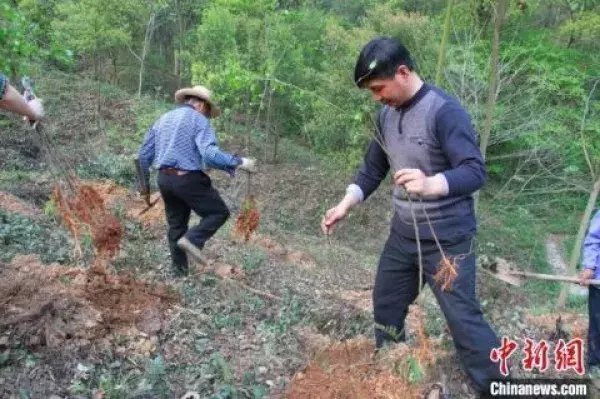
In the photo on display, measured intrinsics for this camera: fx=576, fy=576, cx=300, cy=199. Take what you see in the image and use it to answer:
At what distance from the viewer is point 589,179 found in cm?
1616

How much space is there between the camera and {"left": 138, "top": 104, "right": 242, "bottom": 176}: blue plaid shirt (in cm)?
496

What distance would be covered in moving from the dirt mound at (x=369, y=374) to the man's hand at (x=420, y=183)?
0.90 metres

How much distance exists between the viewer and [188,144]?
5043 mm

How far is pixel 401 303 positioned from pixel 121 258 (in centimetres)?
322

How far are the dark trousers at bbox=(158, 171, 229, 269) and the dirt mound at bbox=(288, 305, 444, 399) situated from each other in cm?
204

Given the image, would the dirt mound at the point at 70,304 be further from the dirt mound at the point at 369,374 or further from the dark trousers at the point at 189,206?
the dirt mound at the point at 369,374

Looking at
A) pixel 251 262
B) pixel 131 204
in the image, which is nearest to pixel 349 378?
pixel 251 262

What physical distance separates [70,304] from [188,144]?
1.78 meters

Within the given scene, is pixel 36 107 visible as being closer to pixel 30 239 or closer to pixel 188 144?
pixel 188 144

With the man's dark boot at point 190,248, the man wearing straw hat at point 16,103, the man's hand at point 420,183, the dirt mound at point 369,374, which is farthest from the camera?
the man's dark boot at point 190,248

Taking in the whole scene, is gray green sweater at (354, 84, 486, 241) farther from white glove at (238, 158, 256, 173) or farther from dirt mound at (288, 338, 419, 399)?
white glove at (238, 158, 256, 173)

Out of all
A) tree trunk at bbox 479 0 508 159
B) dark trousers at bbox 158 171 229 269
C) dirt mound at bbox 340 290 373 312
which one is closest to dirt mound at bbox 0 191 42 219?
dark trousers at bbox 158 171 229 269

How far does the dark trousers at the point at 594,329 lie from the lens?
4.36m

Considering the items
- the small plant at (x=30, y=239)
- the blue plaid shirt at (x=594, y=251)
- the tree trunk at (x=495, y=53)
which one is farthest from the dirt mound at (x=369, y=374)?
the tree trunk at (x=495, y=53)
